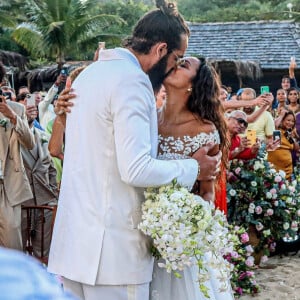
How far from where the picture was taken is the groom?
2348 millimetres

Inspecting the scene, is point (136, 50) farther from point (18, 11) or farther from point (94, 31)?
point (18, 11)

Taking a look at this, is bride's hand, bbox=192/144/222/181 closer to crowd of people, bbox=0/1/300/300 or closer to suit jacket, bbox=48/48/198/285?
crowd of people, bbox=0/1/300/300

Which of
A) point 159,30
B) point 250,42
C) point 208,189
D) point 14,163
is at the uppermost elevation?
point 159,30

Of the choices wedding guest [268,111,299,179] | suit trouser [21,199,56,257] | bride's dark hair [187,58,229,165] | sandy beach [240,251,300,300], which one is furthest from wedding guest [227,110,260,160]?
bride's dark hair [187,58,229,165]

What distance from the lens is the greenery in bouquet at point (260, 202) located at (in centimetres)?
580

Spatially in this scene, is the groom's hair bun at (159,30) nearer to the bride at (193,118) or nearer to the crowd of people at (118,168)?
the crowd of people at (118,168)

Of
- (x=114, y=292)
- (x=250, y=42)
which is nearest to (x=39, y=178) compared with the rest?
(x=114, y=292)

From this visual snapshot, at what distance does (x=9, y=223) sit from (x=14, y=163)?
0.45m

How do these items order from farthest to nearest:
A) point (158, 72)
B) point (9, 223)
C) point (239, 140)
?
point (239, 140)
point (9, 223)
point (158, 72)

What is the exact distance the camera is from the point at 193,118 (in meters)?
3.33

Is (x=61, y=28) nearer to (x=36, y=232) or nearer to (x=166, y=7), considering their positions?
(x=36, y=232)

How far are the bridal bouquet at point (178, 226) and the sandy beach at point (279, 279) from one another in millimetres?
2834

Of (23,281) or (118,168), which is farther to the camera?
(118,168)

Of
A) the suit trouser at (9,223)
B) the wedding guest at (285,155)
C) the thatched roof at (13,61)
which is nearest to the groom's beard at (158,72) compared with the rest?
the suit trouser at (9,223)
